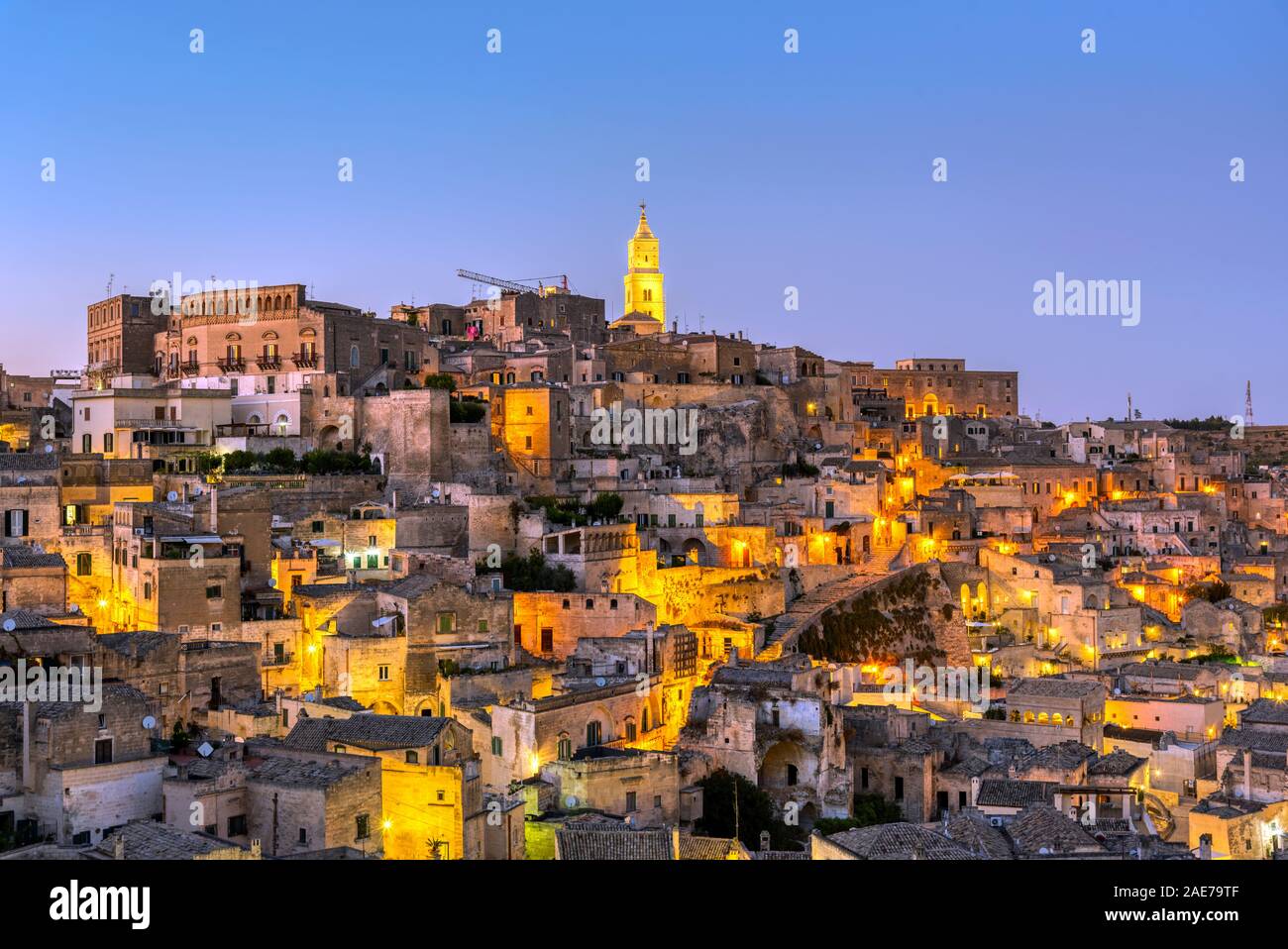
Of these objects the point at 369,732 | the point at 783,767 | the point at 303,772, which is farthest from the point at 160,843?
the point at 783,767

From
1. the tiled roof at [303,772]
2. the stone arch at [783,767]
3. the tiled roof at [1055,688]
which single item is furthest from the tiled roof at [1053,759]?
the tiled roof at [303,772]

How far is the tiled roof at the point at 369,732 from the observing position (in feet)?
51.6

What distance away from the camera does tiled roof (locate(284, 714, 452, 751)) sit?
51.6 feet

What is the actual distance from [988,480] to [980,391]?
15.3m

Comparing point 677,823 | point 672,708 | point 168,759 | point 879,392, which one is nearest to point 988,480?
point 879,392

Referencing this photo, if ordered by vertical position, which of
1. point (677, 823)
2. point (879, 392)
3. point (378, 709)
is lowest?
point (677, 823)

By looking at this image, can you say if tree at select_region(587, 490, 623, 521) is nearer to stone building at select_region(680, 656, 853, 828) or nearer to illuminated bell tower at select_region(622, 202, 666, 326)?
stone building at select_region(680, 656, 853, 828)

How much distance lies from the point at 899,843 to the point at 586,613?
9372 millimetres

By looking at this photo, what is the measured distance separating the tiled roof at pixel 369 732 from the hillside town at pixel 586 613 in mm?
59

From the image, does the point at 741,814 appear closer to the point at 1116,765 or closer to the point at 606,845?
the point at 606,845

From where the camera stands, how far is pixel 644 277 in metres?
55.5

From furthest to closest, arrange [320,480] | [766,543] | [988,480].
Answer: [988,480]
[766,543]
[320,480]

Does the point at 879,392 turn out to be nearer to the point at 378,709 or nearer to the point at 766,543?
the point at 766,543

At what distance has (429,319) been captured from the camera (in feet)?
140
